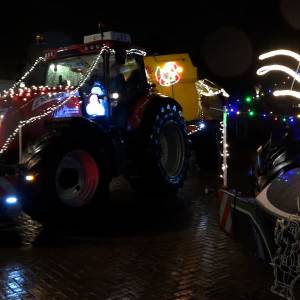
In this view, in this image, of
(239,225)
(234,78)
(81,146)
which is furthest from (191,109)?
(234,78)

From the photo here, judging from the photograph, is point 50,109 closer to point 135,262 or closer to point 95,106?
point 95,106

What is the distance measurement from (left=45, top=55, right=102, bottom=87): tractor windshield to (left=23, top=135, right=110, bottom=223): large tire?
1.40m

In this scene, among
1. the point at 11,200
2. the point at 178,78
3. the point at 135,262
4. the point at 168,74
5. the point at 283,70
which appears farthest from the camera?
the point at 178,78

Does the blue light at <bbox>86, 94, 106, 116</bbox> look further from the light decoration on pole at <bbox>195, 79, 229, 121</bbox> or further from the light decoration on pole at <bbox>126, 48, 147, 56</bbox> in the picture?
the light decoration on pole at <bbox>195, 79, 229, 121</bbox>

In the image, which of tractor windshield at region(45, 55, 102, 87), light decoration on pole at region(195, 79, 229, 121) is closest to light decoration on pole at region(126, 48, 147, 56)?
tractor windshield at region(45, 55, 102, 87)

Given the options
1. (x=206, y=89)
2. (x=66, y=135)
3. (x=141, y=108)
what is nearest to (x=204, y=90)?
(x=206, y=89)

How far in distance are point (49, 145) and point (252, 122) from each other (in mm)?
19985

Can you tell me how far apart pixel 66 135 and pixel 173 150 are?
10.6ft

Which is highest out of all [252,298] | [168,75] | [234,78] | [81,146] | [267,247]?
[234,78]

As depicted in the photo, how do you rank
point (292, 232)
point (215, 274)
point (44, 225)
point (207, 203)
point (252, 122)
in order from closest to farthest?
1. point (292, 232)
2. point (215, 274)
3. point (44, 225)
4. point (207, 203)
5. point (252, 122)

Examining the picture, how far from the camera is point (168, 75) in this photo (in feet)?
38.0

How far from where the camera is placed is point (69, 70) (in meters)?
9.23

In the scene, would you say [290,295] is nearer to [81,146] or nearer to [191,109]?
[81,146]

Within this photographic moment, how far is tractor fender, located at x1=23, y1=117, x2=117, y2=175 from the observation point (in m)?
7.19
